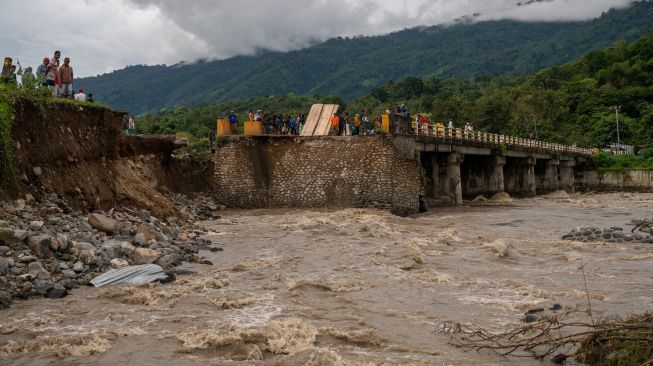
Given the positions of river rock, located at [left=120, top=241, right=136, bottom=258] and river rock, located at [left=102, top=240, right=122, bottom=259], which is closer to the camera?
river rock, located at [left=102, top=240, right=122, bottom=259]

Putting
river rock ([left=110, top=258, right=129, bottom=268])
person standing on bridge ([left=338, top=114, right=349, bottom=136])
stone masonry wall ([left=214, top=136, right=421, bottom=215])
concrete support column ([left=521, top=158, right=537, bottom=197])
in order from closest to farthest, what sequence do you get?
river rock ([left=110, top=258, right=129, bottom=268]), stone masonry wall ([left=214, top=136, right=421, bottom=215]), person standing on bridge ([left=338, top=114, right=349, bottom=136]), concrete support column ([left=521, top=158, right=537, bottom=197])

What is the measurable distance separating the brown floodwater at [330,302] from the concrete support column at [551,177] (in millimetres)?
36575

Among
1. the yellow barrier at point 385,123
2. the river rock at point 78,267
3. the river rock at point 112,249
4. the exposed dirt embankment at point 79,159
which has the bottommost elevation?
the river rock at point 78,267

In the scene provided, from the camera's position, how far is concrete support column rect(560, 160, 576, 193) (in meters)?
55.4

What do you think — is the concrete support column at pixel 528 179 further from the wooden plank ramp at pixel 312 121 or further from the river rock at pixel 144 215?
the river rock at pixel 144 215

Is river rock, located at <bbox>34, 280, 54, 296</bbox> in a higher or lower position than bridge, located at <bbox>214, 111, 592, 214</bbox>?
lower

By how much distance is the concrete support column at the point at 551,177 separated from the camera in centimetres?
5191

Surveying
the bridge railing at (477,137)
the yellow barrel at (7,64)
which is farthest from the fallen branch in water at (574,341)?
the bridge railing at (477,137)

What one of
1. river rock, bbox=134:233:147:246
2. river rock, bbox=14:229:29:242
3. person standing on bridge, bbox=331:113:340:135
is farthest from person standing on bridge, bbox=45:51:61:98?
person standing on bridge, bbox=331:113:340:135

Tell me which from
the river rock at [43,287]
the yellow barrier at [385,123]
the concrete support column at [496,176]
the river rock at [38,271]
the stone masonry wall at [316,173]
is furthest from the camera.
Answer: the concrete support column at [496,176]

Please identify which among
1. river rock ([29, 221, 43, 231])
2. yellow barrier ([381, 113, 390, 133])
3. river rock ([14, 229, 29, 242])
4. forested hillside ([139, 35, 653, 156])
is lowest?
river rock ([14, 229, 29, 242])

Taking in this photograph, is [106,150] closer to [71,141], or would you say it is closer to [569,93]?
[71,141]

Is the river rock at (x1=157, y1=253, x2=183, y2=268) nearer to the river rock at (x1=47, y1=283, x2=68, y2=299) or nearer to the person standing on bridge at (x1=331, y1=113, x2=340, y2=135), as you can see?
the river rock at (x1=47, y1=283, x2=68, y2=299)

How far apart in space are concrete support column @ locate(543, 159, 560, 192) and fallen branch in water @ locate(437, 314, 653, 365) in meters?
46.9
